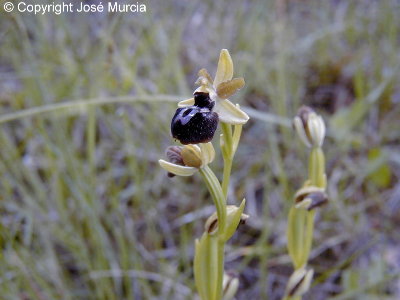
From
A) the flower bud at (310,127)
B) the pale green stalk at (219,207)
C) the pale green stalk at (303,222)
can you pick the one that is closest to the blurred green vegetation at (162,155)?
the pale green stalk at (303,222)

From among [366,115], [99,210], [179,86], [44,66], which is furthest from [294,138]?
[44,66]

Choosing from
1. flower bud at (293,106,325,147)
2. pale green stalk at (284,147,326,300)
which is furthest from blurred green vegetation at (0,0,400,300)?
flower bud at (293,106,325,147)

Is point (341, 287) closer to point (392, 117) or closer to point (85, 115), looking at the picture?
point (392, 117)

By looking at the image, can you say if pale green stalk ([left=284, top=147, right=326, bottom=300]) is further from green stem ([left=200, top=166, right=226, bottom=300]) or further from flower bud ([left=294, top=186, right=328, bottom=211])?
green stem ([left=200, top=166, right=226, bottom=300])

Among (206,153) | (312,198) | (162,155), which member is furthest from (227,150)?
(162,155)

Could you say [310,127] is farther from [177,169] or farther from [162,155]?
[162,155]
